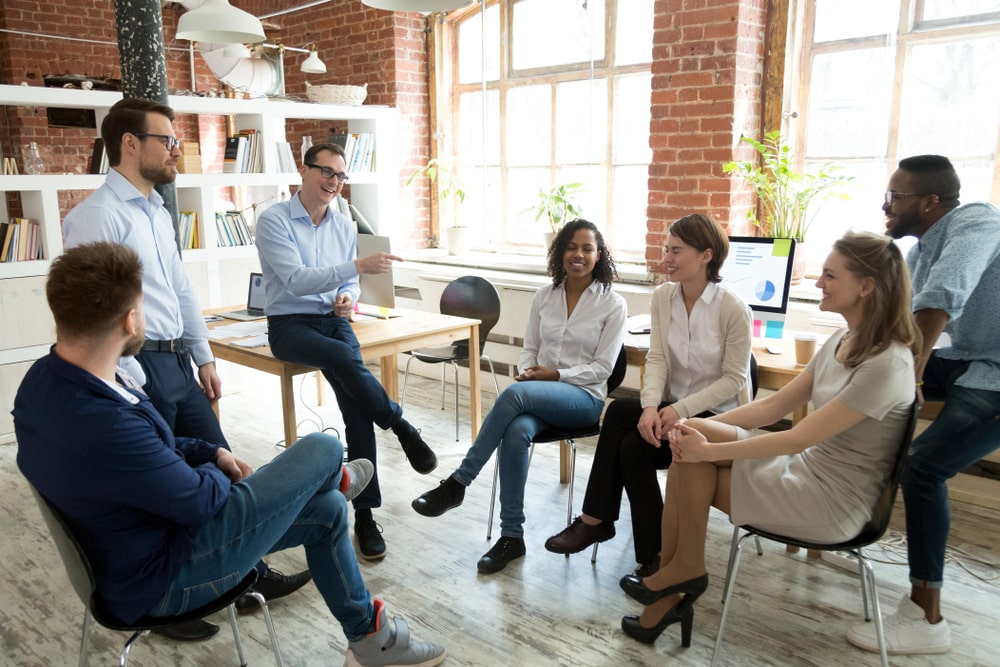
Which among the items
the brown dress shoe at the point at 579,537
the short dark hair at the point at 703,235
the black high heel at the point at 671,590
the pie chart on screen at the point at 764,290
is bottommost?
the brown dress shoe at the point at 579,537

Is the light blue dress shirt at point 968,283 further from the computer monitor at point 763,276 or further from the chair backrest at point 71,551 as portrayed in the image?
the chair backrest at point 71,551

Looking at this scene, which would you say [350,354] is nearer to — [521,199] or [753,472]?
[753,472]

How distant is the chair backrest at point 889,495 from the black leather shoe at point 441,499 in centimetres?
137

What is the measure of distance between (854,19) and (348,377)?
3.06 meters

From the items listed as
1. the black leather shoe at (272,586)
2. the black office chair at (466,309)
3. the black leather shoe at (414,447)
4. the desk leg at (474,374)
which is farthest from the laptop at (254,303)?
the black leather shoe at (272,586)

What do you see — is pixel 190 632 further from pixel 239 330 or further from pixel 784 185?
pixel 784 185

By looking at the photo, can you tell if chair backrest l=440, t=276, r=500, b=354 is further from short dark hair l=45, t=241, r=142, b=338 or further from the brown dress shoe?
short dark hair l=45, t=241, r=142, b=338

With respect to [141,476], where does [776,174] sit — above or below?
above

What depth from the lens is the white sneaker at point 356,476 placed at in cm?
227

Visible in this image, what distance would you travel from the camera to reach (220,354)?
3480 mm

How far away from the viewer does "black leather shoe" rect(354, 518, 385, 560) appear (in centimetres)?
287

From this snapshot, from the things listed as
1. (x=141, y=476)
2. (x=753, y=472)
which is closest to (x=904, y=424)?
(x=753, y=472)

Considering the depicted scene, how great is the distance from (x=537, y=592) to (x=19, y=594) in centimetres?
177

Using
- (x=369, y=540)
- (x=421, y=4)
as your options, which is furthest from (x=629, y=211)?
(x=369, y=540)
